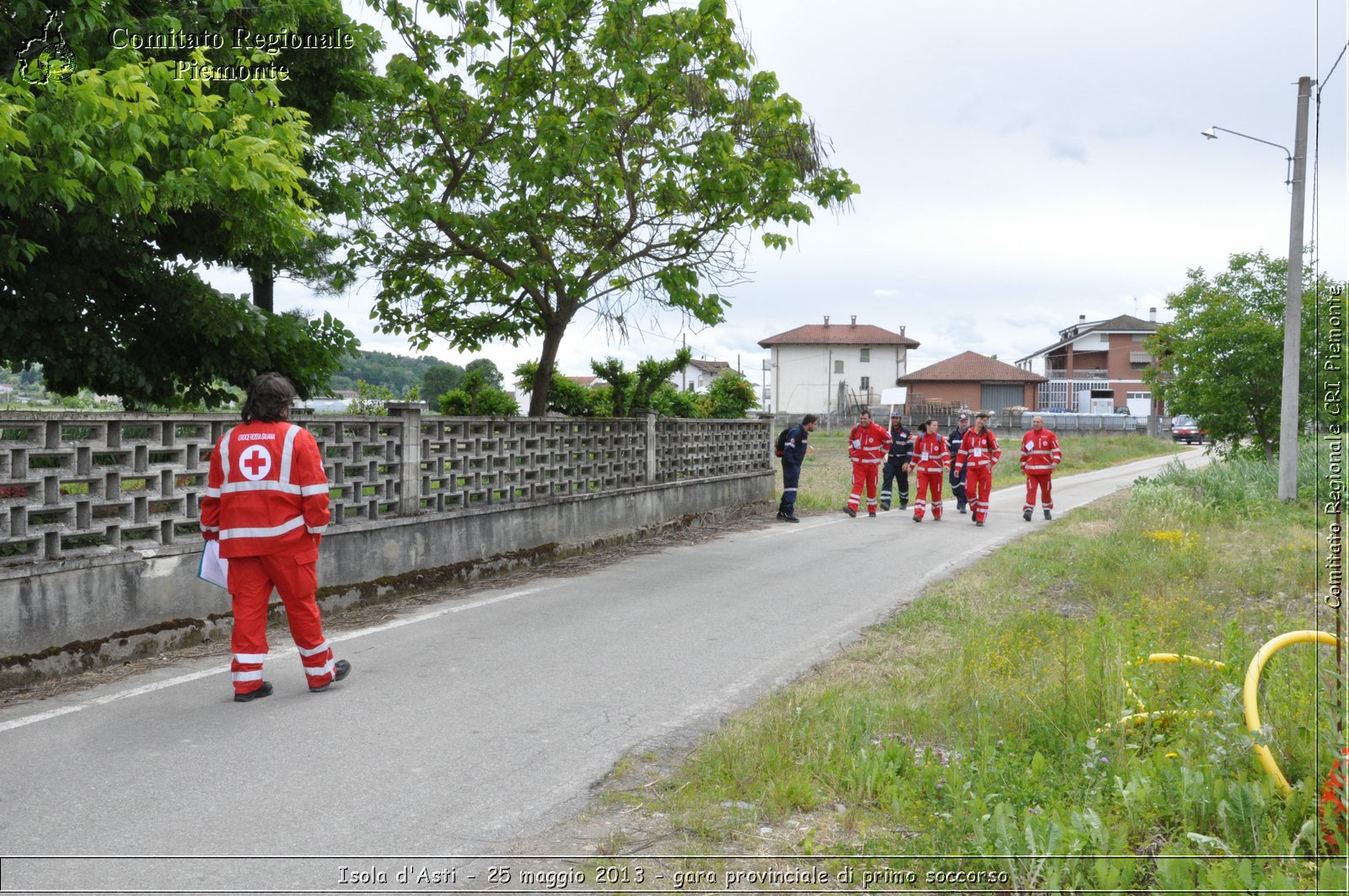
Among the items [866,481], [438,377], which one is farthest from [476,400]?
[438,377]

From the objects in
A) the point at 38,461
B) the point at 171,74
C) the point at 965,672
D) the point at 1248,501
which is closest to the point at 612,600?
the point at 965,672

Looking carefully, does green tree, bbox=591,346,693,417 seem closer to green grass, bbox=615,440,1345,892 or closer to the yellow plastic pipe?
green grass, bbox=615,440,1345,892

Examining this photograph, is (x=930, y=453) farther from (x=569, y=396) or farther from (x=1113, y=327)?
(x=1113, y=327)

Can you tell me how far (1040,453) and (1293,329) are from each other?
14.4 ft

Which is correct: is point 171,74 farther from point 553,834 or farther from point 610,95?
point 610,95

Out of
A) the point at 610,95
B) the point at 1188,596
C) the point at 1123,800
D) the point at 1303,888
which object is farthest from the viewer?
the point at 610,95

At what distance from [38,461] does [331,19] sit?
5541 millimetres

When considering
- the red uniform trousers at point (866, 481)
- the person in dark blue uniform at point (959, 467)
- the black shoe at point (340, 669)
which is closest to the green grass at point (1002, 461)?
the red uniform trousers at point (866, 481)

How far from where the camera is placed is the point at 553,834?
169 inches

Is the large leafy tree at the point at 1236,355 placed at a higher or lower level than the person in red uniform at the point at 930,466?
higher

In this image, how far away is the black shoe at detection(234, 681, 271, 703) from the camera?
6102 mm

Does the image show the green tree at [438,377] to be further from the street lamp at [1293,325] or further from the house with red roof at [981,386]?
the street lamp at [1293,325]

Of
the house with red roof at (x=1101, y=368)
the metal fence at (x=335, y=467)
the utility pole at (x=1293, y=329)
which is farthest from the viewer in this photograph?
the house with red roof at (x=1101, y=368)

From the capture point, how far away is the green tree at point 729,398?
22406mm
